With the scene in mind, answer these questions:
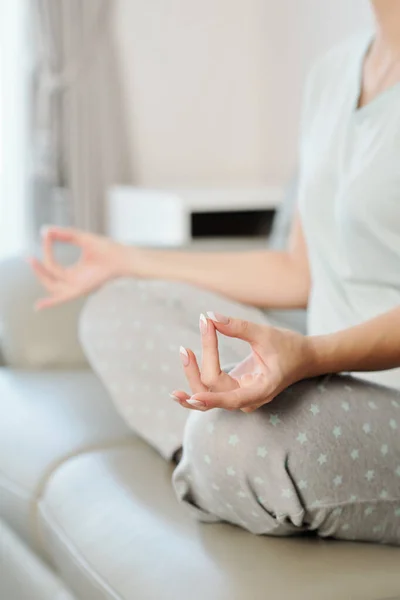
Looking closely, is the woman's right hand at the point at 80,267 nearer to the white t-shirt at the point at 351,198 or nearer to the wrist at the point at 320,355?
the white t-shirt at the point at 351,198

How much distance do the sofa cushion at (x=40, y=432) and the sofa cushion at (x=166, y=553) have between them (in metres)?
0.06

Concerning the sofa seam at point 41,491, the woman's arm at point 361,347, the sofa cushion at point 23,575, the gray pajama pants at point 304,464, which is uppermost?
the woman's arm at point 361,347

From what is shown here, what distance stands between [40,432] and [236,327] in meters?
0.57

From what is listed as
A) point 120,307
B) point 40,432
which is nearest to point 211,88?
point 120,307

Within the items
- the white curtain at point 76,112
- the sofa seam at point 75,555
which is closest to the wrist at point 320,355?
the sofa seam at point 75,555

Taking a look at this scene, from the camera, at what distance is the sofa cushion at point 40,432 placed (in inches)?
43.8

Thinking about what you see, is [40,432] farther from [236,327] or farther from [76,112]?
[76,112]

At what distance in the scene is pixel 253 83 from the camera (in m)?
3.31

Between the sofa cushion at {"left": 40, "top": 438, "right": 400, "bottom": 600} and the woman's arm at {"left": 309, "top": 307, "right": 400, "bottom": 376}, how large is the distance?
17cm

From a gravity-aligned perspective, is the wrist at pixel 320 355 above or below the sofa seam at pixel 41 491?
above

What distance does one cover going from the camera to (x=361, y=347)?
0.82 m

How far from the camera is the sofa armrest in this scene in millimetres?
1527

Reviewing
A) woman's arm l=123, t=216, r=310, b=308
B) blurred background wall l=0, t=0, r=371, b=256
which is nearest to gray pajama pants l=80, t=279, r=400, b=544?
woman's arm l=123, t=216, r=310, b=308

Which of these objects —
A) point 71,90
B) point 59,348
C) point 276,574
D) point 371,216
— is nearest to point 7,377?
point 59,348
